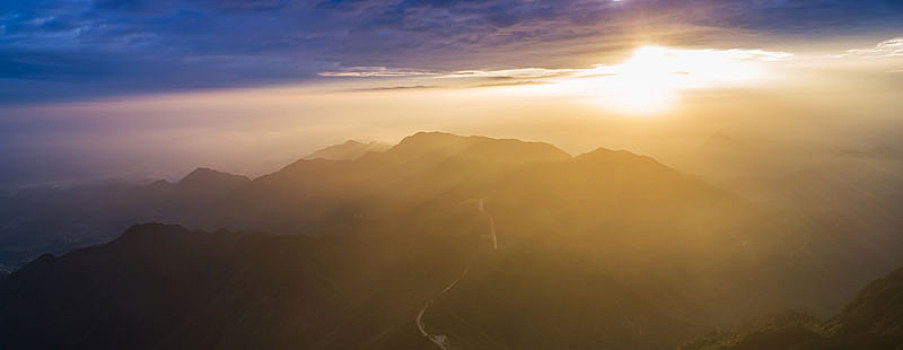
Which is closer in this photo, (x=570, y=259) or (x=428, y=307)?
(x=428, y=307)

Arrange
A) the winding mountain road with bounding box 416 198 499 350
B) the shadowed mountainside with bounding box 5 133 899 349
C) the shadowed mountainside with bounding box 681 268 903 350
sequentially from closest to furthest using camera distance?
the shadowed mountainside with bounding box 681 268 903 350 → the winding mountain road with bounding box 416 198 499 350 → the shadowed mountainside with bounding box 5 133 899 349

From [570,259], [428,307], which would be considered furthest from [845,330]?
[428,307]

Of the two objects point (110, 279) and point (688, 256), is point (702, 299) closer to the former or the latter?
point (688, 256)

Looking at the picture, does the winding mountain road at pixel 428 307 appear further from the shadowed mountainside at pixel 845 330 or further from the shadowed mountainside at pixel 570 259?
the shadowed mountainside at pixel 845 330

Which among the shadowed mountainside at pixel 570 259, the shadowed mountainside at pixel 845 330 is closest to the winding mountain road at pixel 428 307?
the shadowed mountainside at pixel 570 259

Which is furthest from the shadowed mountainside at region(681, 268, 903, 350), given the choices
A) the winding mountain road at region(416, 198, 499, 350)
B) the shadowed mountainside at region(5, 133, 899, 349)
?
the winding mountain road at region(416, 198, 499, 350)

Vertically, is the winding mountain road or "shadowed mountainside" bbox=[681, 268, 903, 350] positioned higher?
"shadowed mountainside" bbox=[681, 268, 903, 350]

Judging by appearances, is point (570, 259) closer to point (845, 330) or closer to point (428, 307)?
point (428, 307)

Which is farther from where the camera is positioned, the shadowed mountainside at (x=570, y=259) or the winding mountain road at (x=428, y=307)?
the shadowed mountainside at (x=570, y=259)

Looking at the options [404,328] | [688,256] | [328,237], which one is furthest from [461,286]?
[688,256]

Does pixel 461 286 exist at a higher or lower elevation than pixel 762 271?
higher

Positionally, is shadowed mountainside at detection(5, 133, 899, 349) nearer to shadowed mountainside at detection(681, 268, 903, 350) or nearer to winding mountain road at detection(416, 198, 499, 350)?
winding mountain road at detection(416, 198, 499, 350)
